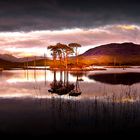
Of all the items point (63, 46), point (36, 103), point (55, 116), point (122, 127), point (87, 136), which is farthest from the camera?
point (63, 46)

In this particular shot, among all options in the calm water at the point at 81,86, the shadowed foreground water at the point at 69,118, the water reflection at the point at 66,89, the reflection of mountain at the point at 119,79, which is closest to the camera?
the shadowed foreground water at the point at 69,118

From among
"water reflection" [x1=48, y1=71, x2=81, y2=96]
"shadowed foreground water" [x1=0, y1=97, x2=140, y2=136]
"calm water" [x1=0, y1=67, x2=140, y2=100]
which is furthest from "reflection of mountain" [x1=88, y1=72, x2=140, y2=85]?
"shadowed foreground water" [x1=0, y1=97, x2=140, y2=136]

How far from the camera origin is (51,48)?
13212 cm

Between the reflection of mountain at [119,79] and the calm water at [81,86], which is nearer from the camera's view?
the calm water at [81,86]

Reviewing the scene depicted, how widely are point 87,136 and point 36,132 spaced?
9.69ft

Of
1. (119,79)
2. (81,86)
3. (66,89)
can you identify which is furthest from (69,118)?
(119,79)

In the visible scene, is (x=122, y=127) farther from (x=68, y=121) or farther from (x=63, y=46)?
(x=63, y=46)

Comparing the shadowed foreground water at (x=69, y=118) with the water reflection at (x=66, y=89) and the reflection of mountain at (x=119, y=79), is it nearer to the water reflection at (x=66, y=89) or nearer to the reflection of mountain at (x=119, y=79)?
the water reflection at (x=66, y=89)

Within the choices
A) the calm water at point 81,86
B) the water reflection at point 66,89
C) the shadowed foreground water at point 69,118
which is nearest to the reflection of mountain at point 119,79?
the calm water at point 81,86

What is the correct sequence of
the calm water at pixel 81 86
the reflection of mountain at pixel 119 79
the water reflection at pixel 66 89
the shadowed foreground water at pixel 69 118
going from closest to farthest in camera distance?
the shadowed foreground water at pixel 69 118, the calm water at pixel 81 86, the water reflection at pixel 66 89, the reflection of mountain at pixel 119 79

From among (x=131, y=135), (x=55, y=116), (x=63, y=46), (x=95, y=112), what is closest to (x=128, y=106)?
(x=95, y=112)

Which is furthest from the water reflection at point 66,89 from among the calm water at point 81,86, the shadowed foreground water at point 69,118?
the shadowed foreground water at point 69,118

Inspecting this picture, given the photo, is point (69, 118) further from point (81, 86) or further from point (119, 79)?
point (119, 79)

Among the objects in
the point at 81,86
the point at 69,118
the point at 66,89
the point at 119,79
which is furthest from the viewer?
the point at 119,79
